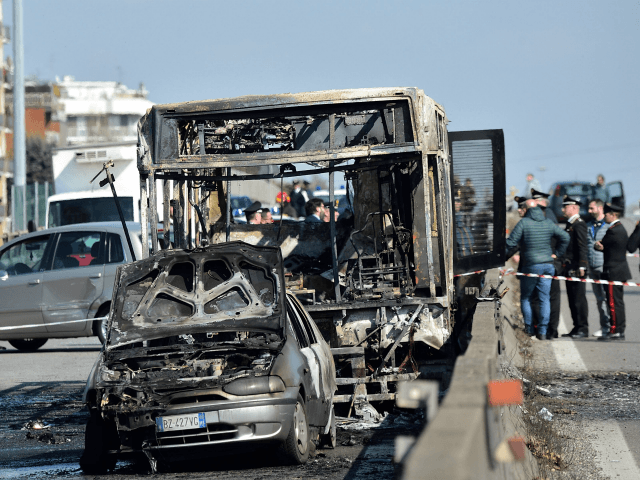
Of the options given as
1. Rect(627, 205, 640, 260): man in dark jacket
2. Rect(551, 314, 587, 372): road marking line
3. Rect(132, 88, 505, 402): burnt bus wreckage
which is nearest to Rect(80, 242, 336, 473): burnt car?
Rect(132, 88, 505, 402): burnt bus wreckage

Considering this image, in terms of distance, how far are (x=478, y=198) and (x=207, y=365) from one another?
6.90 m

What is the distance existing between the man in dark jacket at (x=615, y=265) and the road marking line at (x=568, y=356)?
28.7 inches

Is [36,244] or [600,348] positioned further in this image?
[36,244]

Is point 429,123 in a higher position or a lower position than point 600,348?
higher

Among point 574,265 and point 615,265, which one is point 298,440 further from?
point 574,265

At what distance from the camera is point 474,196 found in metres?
12.9

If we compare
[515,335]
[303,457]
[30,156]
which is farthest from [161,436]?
[30,156]

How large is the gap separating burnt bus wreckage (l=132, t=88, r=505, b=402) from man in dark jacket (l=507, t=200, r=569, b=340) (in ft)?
8.88

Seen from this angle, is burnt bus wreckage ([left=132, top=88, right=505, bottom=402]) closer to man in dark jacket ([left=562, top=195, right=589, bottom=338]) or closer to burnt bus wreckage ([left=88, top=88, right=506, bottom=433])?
burnt bus wreckage ([left=88, top=88, right=506, bottom=433])

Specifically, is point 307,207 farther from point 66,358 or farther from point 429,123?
point 429,123

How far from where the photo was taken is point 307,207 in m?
15.1

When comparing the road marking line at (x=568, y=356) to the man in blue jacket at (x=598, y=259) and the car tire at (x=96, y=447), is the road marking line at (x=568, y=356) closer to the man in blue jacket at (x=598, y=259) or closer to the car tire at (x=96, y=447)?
the man in blue jacket at (x=598, y=259)

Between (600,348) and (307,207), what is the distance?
5.13m

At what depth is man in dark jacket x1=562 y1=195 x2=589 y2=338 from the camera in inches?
559
